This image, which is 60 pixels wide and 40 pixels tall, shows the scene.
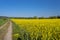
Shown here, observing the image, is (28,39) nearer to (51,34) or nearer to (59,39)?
(51,34)

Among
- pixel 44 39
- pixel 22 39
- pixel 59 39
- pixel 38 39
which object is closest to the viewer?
pixel 59 39

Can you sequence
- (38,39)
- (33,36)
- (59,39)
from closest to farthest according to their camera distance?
(59,39), (38,39), (33,36)

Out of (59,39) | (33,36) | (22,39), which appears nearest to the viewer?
(59,39)

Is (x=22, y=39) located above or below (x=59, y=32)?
below

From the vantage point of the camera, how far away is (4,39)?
11.9 meters

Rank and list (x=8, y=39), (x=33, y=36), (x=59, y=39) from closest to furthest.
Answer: (x=59, y=39) < (x=33, y=36) < (x=8, y=39)

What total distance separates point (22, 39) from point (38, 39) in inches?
66.8

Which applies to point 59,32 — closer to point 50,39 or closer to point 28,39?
point 50,39

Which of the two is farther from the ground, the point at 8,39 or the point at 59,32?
the point at 59,32

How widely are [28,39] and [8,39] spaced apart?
267cm

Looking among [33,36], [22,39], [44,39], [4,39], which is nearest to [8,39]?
[4,39]

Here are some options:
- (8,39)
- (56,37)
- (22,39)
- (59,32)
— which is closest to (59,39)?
(56,37)

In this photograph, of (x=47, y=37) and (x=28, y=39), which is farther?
(x=28, y=39)

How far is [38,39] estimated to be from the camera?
8.70 m
